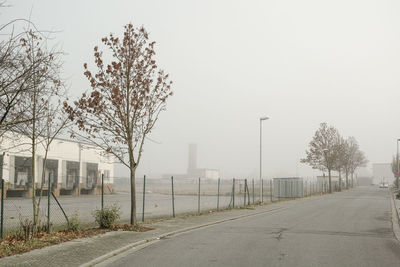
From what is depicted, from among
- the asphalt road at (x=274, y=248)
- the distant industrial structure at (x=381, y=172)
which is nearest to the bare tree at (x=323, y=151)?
the asphalt road at (x=274, y=248)

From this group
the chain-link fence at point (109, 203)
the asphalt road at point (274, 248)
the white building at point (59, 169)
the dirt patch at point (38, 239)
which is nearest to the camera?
the asphalt road at point (274, 248)

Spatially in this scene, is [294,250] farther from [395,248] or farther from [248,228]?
[248,228]

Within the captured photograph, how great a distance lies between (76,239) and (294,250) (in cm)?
628

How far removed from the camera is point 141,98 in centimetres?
1452

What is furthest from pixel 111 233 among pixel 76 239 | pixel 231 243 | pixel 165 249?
pixel 231 243

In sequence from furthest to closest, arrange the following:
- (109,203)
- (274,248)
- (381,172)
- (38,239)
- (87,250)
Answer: (381,172), (109,203), (38,239), (274,248), (87,250)

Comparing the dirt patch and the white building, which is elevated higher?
the white building

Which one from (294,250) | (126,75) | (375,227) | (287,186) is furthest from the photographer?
(287,186)

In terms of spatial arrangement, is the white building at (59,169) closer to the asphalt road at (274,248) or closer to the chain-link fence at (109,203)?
the chain-link fence at (109,203)

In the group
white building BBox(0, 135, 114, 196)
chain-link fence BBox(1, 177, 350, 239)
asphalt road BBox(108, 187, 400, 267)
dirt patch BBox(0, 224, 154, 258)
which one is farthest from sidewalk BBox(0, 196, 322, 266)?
white building BBox(0, 135, 114, 196)

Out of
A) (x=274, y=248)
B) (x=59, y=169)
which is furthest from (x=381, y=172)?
(x=274, y=248)

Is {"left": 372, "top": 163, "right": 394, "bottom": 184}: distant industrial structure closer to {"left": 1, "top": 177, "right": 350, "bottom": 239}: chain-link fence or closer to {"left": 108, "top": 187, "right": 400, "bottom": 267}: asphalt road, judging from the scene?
{"left": 1, "top": 177, "right": 350, "bottom": 239}: chain-link fence

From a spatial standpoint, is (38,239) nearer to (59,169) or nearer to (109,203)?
(109,203)

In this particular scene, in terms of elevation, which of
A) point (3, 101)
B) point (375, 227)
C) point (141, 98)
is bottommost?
point (375, 227)
